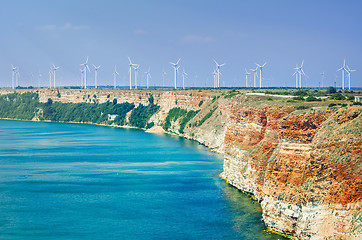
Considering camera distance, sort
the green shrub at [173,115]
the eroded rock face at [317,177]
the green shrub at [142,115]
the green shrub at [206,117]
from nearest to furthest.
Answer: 1. the eroded rock face at [317,177]
2. the green shrub at [206,117]
3. the green shrub at [173,115]
4. the green shrub at [142,115]

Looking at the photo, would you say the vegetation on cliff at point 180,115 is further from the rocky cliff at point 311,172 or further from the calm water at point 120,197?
the rocky cliff at point 311,172

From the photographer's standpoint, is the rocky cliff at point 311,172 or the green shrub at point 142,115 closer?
the rocky cliff at point 311,172

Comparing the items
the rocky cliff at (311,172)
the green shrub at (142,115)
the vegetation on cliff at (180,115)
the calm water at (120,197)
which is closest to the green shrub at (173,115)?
the vegetation on cliff at (180,115)

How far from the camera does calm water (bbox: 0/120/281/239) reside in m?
42.1

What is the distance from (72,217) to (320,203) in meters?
22.1

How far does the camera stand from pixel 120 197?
53.2 metres

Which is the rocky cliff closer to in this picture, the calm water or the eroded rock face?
the eroded rock face

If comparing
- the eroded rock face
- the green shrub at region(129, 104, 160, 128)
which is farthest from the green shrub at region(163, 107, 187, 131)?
the eroded rock face

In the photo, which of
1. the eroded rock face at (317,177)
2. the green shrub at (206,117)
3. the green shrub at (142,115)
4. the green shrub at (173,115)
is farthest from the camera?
the green shrub at (142,115)

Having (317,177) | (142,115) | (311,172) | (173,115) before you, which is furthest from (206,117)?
(317,177)

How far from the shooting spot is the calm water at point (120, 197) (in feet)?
138

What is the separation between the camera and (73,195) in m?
53.8

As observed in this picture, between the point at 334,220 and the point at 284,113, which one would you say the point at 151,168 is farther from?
the point at 334,220

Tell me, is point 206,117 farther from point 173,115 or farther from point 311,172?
point 311,172
